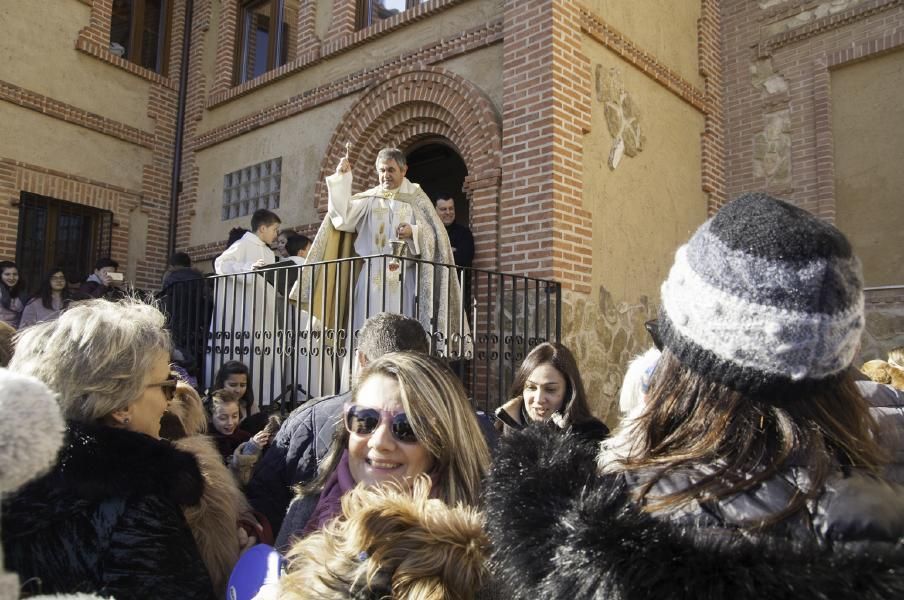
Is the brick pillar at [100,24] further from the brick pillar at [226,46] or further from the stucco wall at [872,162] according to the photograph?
the stucco wall at [872,162]

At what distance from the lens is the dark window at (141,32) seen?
10.1 m

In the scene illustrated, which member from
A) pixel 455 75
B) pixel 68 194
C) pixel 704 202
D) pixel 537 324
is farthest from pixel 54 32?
pixel 704 202

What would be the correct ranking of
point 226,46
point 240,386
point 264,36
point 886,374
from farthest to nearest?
point 264,36, point 226,46, point 240,386, point 886,374

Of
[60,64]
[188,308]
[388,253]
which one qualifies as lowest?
[188,308]

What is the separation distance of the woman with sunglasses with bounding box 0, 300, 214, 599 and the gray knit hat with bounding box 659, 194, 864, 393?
123 centimetres

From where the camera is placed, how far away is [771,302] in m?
1.06

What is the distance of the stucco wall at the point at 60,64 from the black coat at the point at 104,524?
8.93 metres

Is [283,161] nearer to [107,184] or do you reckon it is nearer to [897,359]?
[107,184]

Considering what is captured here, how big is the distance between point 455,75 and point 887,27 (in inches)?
190

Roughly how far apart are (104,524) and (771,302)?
1.43 meters

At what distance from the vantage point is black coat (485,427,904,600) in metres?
0.92

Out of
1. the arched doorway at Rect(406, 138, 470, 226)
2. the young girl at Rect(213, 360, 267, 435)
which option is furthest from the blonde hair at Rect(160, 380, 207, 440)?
the arched doorway at Rect(406, 138, 470, 226)

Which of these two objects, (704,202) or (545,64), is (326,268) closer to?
(545,64)

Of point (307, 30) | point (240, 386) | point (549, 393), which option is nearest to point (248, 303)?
point (240, 386)
